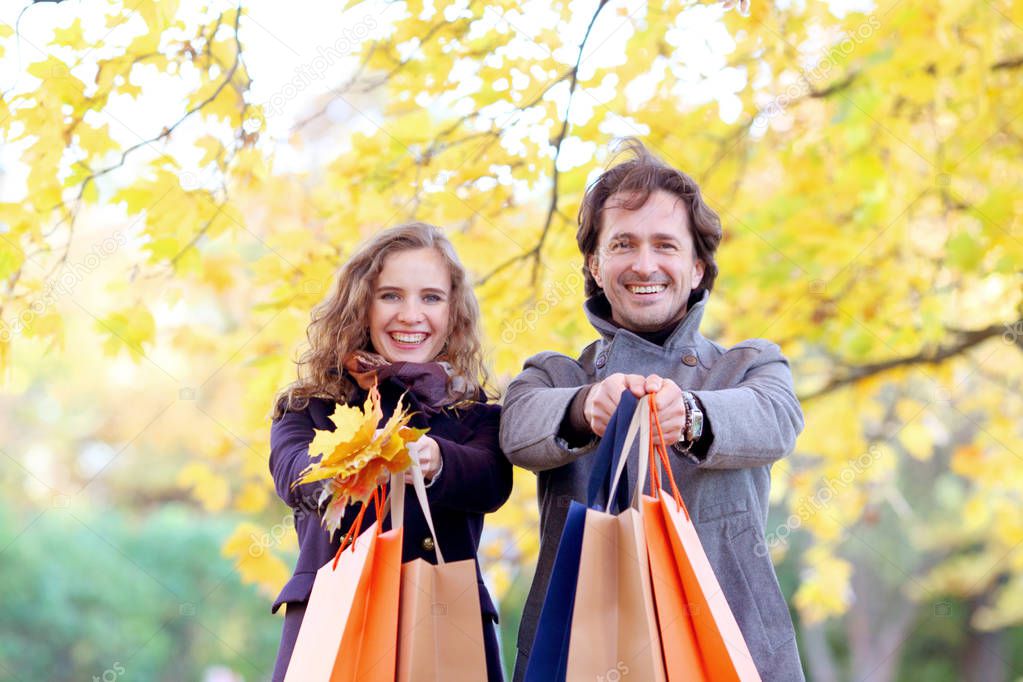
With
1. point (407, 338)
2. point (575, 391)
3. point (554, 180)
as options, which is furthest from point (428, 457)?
point (554, 180)

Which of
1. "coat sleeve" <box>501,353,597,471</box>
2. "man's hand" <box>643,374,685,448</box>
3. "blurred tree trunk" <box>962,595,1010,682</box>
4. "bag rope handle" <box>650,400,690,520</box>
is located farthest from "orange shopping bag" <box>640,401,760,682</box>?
→ "blurred tree trunk" <box>962,595,1010,682</box>

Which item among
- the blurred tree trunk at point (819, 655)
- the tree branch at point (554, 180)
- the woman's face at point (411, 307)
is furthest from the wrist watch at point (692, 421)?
the blurred tree trunk at point (819, 655)

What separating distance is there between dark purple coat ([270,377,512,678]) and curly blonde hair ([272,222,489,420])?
4 cm

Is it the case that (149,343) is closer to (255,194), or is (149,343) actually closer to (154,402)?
(255,194)

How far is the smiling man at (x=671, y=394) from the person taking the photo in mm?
2078

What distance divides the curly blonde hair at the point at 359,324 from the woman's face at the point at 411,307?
2 centimetres

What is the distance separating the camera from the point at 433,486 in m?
2.21

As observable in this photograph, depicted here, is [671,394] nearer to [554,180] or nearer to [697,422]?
[697,422]

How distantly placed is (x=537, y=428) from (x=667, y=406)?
278 millimetres

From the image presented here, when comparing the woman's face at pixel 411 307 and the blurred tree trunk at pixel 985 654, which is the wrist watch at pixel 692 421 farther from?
the blurred tree trunk at pixel 985 654

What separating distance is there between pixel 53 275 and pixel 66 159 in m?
0.34

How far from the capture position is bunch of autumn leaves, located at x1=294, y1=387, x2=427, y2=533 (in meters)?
1.97

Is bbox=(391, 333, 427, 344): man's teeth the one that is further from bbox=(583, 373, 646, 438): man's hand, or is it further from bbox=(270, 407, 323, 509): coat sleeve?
bbox=(583, 373, 646, 438): man's hand

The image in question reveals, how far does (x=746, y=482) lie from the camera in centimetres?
225
